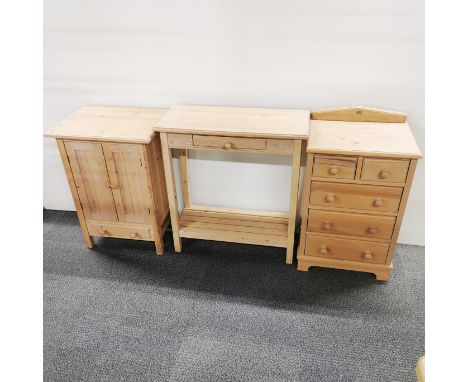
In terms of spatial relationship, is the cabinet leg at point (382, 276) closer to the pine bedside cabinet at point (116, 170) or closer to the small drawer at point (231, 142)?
the small drawer at point (231, 142)

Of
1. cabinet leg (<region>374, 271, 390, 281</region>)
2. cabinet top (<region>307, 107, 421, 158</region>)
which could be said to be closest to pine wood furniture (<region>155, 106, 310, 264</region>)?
cabinet top (<region>307, 107, 421, 158</region>)

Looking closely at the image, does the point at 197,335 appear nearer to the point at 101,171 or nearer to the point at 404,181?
the point at 101,171

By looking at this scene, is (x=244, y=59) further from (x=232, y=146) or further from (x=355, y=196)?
(x=355, y=196)

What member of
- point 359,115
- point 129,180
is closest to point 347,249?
point 359,115

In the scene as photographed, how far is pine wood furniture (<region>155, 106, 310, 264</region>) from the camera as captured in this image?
1832 millimetres

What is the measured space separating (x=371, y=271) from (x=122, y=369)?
1422mm

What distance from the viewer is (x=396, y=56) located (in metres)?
1.89

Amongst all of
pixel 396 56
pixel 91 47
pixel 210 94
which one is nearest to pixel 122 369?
pixel 210 94

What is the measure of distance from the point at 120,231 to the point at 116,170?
1.41 feet

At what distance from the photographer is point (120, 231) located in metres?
2.27

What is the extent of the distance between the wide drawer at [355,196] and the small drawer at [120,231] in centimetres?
104

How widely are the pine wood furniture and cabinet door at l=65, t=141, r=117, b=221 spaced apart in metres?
0.37

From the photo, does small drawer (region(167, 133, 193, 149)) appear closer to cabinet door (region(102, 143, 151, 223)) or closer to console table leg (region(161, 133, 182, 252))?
console table leg (region(161, 133, 182, 252))

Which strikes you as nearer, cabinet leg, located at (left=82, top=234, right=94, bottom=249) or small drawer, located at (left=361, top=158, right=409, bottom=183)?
small drawer, located at (left=361, top=158, right=409, bottom=183)
